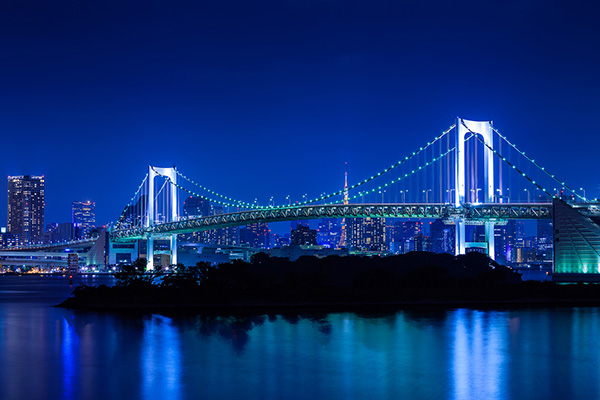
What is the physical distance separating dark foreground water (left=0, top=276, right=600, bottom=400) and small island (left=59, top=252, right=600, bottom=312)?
14.6 feet

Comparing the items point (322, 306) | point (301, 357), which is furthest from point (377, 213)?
point (301, 357)

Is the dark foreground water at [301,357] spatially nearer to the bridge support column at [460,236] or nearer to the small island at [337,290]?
the small island at [337,290]

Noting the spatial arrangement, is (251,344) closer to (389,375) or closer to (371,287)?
(389,375)

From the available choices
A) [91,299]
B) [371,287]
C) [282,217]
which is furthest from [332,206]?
[91,299]

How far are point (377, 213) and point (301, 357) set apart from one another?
30.6m

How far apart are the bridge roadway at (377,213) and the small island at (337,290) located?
2799 mm

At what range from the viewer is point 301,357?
68.4 feet

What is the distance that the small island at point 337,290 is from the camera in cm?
3597

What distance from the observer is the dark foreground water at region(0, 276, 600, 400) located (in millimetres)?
16344

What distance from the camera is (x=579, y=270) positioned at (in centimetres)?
4184

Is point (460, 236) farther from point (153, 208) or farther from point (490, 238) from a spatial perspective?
point (153, 208)

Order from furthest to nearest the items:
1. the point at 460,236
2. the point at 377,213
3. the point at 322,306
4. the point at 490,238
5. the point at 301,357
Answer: the point at 377,213 → the point at 490,238 → the point at 460,236 → the point at 322,306 → the point at 301,357

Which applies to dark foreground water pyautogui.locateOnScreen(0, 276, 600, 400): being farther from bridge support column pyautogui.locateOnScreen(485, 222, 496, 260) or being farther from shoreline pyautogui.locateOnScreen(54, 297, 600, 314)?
bridge support column pyautogui.locateOnScreen(485, 222, 496, 260)

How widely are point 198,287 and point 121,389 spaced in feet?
68.9
